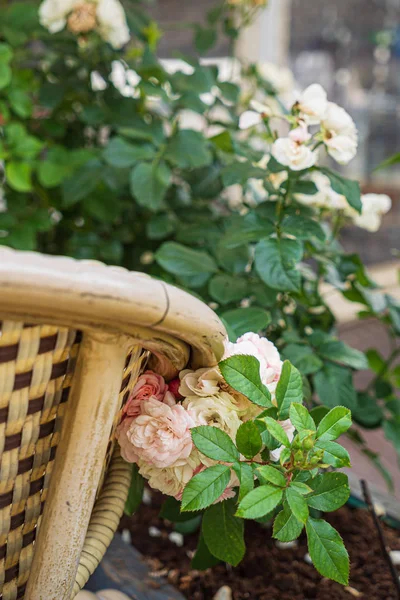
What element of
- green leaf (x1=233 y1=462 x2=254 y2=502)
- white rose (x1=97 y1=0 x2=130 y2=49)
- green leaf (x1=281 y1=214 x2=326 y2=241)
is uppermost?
white rose (x1=97 y1=0 x2=130 y2=49)

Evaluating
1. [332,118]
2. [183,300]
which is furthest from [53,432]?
[332,118]

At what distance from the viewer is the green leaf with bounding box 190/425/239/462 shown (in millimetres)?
601

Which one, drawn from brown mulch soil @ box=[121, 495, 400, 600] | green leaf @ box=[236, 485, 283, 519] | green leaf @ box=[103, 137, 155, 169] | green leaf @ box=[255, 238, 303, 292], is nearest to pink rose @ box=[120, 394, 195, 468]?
green leaf @ box=[236, 485, 283, 519]

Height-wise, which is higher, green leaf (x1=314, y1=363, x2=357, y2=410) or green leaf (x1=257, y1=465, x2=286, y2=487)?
green leaf (x1=257, y1=465, x2=286, y2=487)

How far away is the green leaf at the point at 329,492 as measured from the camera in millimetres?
606

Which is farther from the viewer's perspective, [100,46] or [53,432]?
[100,46]

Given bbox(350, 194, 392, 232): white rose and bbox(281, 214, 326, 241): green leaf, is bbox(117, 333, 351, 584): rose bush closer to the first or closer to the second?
bbox(281, 214, 326, 241): green leaf

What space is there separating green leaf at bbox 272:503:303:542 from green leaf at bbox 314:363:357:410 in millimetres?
473

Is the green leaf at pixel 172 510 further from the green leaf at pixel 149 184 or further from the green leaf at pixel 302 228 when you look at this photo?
the green leaf at pixel 149 184

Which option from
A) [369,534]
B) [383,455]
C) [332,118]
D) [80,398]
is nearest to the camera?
[80,398]

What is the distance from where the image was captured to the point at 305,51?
10.9 feet

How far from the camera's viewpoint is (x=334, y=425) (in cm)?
61

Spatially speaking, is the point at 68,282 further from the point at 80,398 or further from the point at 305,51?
the point at 305,51

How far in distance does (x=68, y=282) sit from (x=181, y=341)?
0.15 meters
